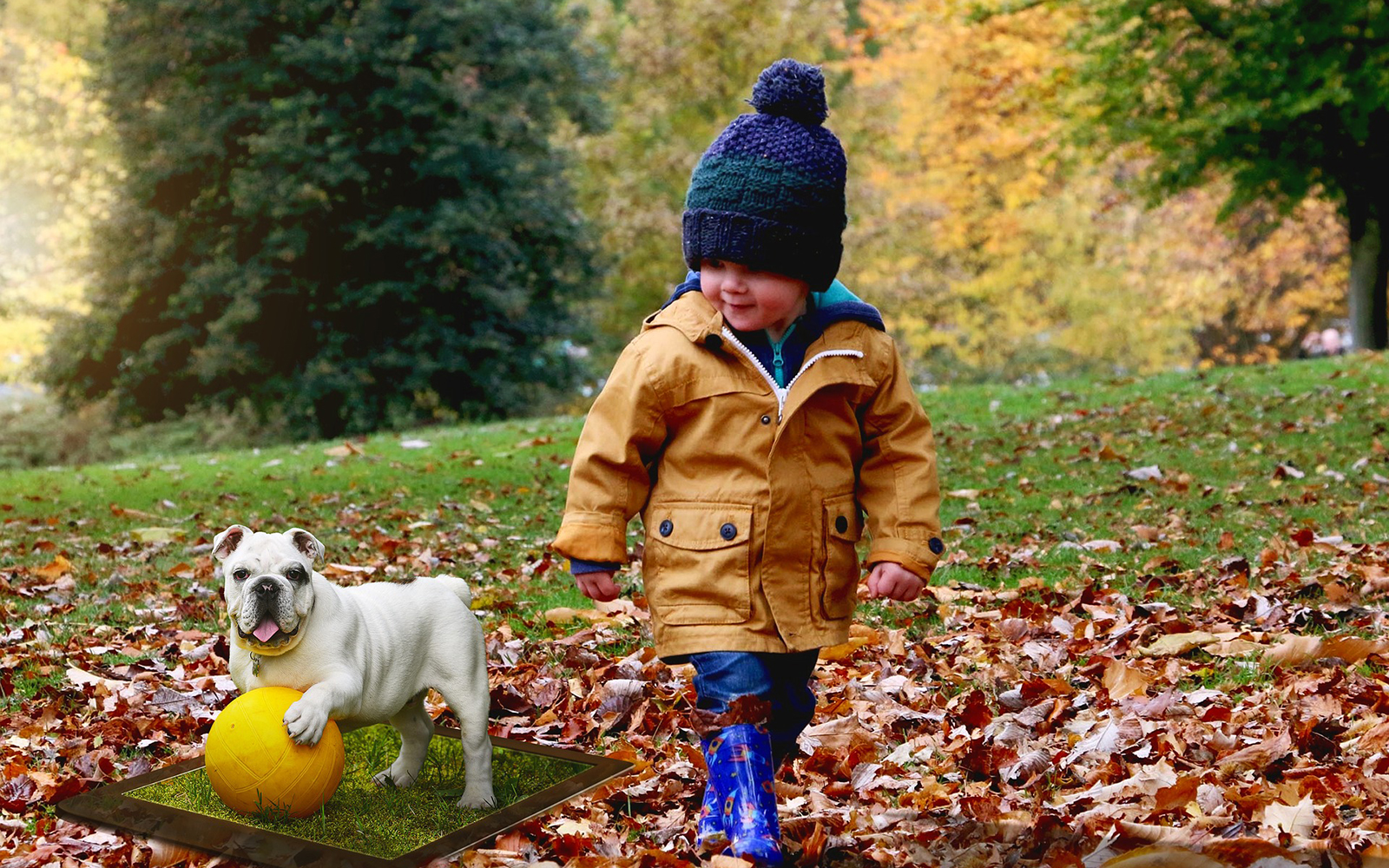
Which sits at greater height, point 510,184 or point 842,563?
point 510,184

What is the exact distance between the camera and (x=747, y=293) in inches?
125

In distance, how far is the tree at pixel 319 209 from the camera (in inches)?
714

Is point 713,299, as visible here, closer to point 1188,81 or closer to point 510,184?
point 1188,81

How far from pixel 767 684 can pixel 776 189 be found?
1208 mm

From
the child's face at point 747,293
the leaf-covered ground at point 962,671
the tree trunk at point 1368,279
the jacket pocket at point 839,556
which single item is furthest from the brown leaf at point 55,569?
the tree trunk at point 1368,279

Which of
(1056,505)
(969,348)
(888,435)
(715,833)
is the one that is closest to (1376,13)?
(1056,505)

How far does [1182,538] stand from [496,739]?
429 centimetres

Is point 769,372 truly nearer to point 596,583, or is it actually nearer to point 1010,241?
point 596,583

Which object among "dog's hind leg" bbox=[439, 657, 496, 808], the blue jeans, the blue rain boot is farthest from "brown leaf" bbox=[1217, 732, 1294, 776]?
"dog's hind leg" bbox=[439, 657, 496, 808]

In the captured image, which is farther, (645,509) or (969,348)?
(969,348)

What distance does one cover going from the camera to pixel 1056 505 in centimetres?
793

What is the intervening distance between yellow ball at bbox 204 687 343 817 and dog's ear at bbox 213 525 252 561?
378 mm

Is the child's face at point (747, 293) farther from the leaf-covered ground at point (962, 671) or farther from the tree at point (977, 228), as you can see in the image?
the tree at point (977, 228)

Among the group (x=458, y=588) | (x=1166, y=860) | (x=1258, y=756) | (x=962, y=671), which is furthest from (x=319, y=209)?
(x=1166, y=860)
